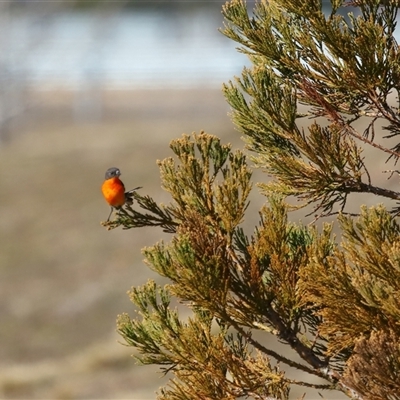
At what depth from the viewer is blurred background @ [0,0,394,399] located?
18.8 m

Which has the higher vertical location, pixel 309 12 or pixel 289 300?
pixel 309 12

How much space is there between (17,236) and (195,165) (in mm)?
24022

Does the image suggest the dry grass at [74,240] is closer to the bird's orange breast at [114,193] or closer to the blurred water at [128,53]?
the blurred water at [128,53]

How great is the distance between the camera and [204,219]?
4453 mm

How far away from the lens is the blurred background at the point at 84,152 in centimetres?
1880

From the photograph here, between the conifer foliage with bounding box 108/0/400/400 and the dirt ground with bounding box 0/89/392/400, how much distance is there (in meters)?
9.69

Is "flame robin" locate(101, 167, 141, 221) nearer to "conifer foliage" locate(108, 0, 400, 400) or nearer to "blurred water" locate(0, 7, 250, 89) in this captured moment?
"conifer foliage" locate(108, 0, 400, 400)

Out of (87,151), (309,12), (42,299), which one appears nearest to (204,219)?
(309,12)

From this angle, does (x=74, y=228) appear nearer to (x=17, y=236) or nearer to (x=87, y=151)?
(x=17, y=236)

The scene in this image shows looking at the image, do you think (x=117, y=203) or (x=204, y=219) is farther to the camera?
(x=117, y=203)

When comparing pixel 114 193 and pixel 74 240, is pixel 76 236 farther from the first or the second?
pixel 114 193

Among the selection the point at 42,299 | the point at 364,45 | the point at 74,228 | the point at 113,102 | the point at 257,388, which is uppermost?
the point at 113,102

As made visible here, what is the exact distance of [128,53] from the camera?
4138 centimetres

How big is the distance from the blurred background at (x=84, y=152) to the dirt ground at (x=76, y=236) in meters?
0.05
